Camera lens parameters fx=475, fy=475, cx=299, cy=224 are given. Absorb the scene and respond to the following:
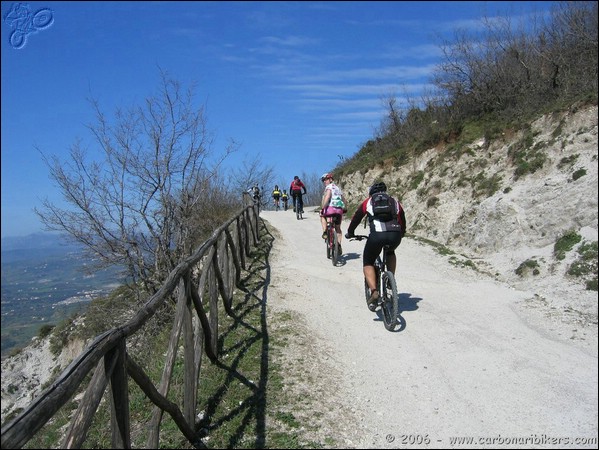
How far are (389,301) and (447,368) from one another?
160 centimetres

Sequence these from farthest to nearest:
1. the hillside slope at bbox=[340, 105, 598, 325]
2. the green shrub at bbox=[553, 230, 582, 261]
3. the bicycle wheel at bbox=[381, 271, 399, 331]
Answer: the green shrub at bbox=[553, 230, 582, 261]
the hillside slope at bbox=[340, 105, 598, 325]
the bicycle wheel at bbox=[381, 271, 399, 331]

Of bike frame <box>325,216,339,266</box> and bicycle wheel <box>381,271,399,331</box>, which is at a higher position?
bike frame <box>325,216,339,266</box>

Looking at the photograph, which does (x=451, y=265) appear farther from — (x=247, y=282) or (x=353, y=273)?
(x=247, y=282)

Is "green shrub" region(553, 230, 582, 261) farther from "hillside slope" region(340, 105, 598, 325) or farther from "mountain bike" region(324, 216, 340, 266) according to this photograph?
"mountain bike" region(324, 216, 340, 266)

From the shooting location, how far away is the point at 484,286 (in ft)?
29.9

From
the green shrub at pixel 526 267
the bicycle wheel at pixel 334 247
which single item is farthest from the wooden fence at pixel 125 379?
the green shrub at pixel 526 267

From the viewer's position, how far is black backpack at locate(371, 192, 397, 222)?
273 inches

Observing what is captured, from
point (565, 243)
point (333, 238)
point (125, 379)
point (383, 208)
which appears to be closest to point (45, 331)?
point (333, 238)

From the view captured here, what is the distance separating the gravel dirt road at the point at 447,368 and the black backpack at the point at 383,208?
163cm

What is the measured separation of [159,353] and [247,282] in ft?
12.0

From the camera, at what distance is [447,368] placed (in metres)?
5.46

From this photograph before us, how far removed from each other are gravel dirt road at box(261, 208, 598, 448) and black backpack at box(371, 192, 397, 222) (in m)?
1.63

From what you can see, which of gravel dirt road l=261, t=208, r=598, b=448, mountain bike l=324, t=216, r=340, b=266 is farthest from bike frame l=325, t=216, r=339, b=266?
gravel dirt road l=261, t=208, r=598, b=448

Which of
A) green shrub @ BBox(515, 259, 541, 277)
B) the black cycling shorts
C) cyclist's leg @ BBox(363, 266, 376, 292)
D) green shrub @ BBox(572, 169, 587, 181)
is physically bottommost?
green shrub @ BBox(515, 259, 541, 277)
